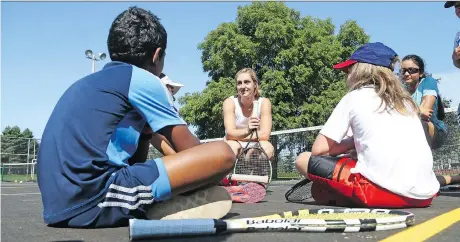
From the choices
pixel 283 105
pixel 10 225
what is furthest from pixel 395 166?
pixel 283 105

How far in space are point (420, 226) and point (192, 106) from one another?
87.0ft

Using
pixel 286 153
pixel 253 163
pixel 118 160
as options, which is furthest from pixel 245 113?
pixel 286 153

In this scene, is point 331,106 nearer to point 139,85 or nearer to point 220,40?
point 220,40

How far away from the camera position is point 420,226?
2668 mm

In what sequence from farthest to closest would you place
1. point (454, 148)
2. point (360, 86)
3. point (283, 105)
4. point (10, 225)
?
point (283, 105)
point (454, 148)
point (360, 86)
point (10, 225)

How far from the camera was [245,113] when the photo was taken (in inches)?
244

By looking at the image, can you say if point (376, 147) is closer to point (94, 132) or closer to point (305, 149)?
point (94, 132)

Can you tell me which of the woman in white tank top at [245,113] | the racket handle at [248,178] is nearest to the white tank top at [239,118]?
the woman in white tank top at [245,113]

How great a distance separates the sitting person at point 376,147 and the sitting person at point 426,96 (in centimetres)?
224

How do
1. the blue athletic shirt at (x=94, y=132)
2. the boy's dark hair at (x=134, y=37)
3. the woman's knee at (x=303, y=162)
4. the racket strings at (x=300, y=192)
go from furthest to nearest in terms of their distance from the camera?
the racket strings at (x=300, y=192), the woman's knee at (x=303, y=162), the boy's dark hair at (x=134, y=37), the blue athletic shirt at (x=94, y=132)

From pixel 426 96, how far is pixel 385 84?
258 centimetres

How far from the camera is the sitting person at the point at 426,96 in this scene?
597 cm

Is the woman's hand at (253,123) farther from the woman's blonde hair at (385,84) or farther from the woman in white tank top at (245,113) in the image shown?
the woman's blonde hair at (385,84)

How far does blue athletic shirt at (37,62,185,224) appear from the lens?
8.43 feet
